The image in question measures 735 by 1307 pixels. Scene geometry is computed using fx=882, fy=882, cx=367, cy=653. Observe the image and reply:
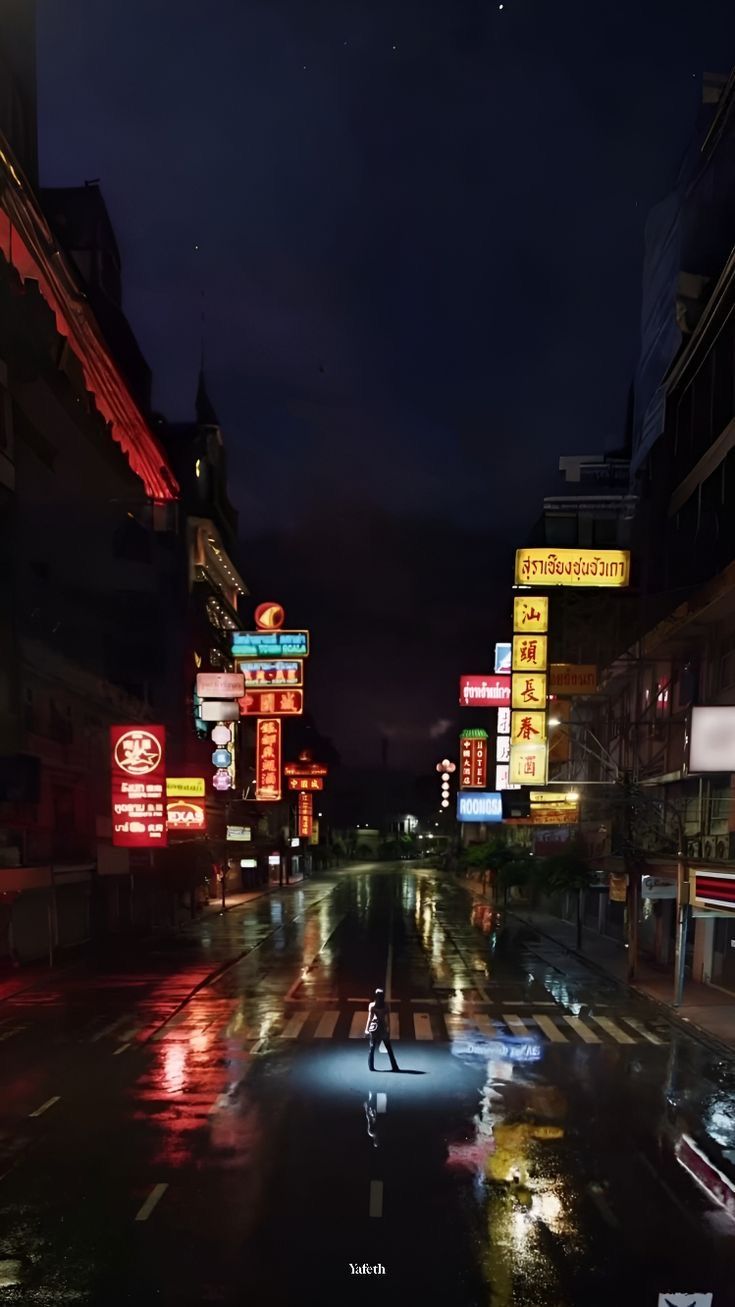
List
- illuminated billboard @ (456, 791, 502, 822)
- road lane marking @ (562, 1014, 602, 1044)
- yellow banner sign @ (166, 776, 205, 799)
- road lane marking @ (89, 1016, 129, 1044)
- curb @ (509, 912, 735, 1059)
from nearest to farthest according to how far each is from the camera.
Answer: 1. curb @ (509, 912, 735, 1059)
2. road lane marking @ (89, 1016, 129, 1044)
3. road lane marking @ (562, 1014, 602, 1044)
4. yellow banner sign @ (166, 776, 205, 799)
5. illuminated billboard @ (456, 791, 502, 822)

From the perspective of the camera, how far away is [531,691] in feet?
119

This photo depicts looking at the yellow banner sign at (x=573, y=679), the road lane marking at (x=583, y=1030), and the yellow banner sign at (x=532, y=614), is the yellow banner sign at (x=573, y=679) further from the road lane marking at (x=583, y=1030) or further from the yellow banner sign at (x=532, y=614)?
the road lane marking at (x=583, y=1030)

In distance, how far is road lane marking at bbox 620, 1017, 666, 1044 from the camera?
864 inches

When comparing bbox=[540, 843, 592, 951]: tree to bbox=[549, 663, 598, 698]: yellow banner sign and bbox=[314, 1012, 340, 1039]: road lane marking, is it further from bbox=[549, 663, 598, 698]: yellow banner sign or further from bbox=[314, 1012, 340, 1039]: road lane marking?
bbox=[314, 1012, 340, 1039]: road lane marking

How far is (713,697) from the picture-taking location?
2889 centimetres

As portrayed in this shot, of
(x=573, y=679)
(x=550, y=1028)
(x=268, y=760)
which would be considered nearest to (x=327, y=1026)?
(x=550, y=1028)

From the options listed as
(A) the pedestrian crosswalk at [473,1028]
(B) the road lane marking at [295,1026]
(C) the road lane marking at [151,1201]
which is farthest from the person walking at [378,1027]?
(C) the road lane marking at [151,1201]

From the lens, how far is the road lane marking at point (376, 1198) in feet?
36.6

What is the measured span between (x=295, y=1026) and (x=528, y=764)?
1694 cm

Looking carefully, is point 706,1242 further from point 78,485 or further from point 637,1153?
point 78,485

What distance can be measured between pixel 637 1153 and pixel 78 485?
104ft

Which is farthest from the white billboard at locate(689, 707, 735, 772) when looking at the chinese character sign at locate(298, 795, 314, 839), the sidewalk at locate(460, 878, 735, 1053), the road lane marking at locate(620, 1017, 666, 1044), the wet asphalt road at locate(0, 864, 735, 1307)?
the chinese character sign at locate(298, 795, 314, 839)

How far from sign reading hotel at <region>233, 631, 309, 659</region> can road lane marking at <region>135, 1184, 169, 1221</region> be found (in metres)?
47.4

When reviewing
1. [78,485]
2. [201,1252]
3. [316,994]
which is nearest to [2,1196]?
[201,1252]
